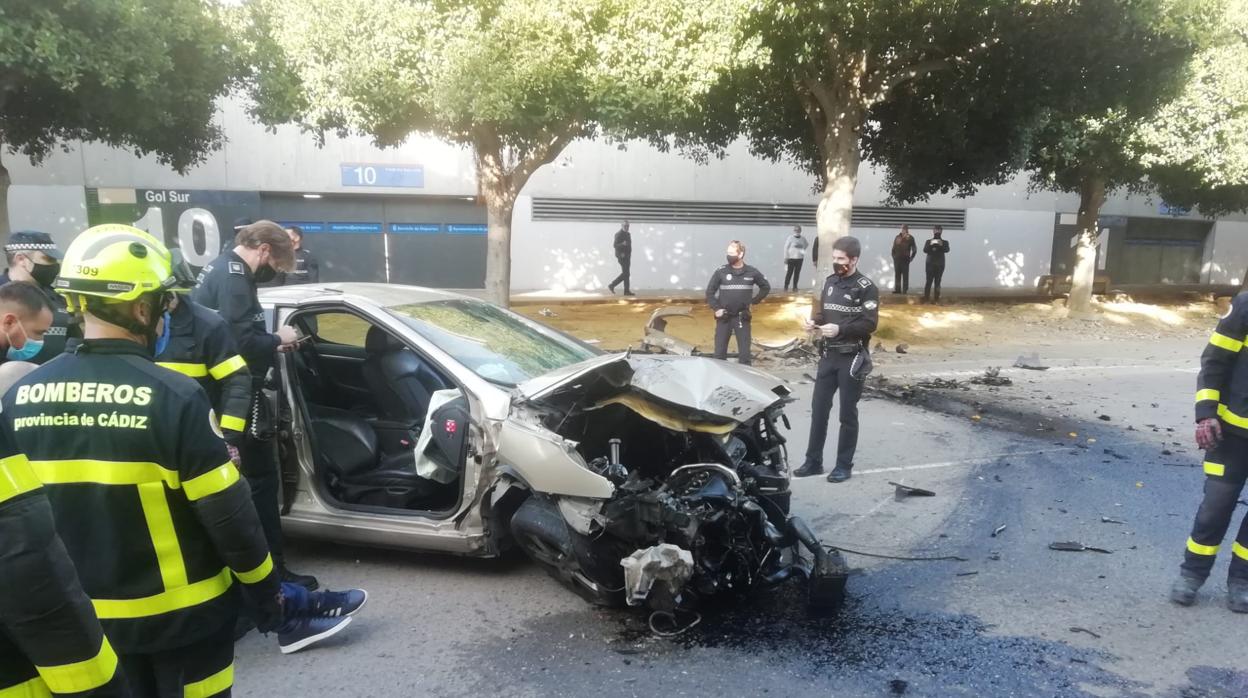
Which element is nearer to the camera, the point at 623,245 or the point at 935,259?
the point at 623,245

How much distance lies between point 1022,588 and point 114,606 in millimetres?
3930

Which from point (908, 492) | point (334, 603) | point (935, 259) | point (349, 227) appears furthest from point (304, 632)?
point (935, 259)

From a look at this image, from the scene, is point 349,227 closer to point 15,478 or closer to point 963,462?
point 963,462

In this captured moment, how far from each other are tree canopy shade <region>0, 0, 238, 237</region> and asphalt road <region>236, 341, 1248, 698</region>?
852 centimetres

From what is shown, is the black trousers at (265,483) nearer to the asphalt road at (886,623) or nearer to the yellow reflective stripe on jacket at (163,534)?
the asphalt road at (886,623)

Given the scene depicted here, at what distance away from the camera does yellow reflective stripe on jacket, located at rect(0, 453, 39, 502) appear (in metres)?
1.50

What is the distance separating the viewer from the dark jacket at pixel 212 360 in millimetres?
3137

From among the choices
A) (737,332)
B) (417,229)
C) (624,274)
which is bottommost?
(737,332)

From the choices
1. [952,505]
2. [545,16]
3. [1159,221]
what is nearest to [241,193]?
[545,16]

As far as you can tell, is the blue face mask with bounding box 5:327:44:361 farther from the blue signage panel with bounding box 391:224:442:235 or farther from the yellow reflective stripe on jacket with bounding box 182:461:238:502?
the blue signage panel with bounding box 391:224:442:235

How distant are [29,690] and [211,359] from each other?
176 centimetres

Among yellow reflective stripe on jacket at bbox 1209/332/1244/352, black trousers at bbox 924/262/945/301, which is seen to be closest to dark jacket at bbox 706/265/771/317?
yellow reflective stripe on jacket at bbox 1209/332/1244/352

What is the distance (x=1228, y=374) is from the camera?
152 inches

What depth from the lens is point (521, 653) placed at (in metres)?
3.46
